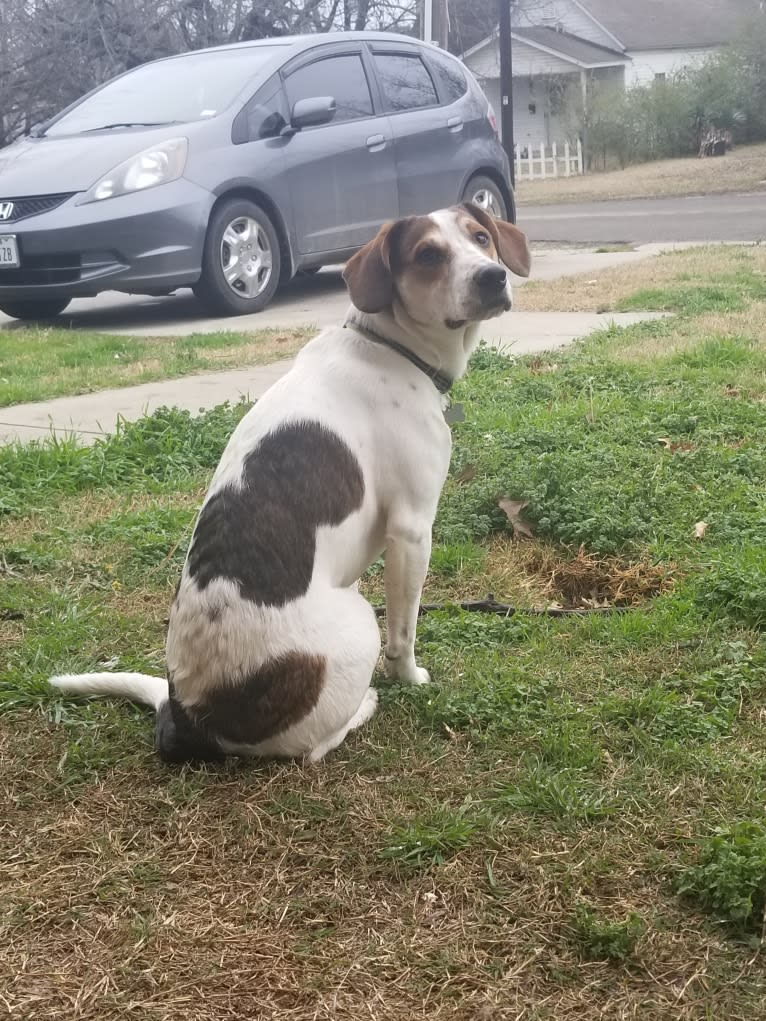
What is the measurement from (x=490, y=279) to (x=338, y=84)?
24.0 feet

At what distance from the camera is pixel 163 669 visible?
3381mm

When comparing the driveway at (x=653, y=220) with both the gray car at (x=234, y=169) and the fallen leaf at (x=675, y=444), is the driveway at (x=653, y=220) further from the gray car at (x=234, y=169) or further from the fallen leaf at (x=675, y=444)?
the fallen leaf at (x=675, y=444)

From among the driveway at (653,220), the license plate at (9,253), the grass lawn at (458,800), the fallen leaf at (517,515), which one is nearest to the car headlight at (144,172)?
the license plate at (9,253)

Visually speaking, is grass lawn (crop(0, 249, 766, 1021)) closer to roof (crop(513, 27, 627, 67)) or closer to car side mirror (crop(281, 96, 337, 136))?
car side mirror (crop(281, 96, 337, 136))

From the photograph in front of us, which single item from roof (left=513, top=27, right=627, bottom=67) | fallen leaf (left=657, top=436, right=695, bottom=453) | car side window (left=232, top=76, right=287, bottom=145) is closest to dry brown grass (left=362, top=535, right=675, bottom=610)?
fallen leaf (left=657, top=436, right=695, bottom=453)

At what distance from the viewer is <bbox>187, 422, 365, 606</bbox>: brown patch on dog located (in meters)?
2.71

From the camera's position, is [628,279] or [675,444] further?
[628,279]

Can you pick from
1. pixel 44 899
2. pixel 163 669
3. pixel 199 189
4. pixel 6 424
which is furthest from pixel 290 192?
pixel 44 899

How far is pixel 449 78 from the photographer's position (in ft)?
35.5

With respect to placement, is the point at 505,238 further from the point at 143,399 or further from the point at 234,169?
the point at 234,169

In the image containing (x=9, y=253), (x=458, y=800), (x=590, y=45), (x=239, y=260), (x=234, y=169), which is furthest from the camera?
(x=590, y=45)

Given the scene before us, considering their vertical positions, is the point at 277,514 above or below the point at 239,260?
below

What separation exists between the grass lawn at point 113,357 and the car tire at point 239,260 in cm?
86

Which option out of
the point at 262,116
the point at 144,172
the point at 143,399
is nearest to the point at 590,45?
the point at 262,116
